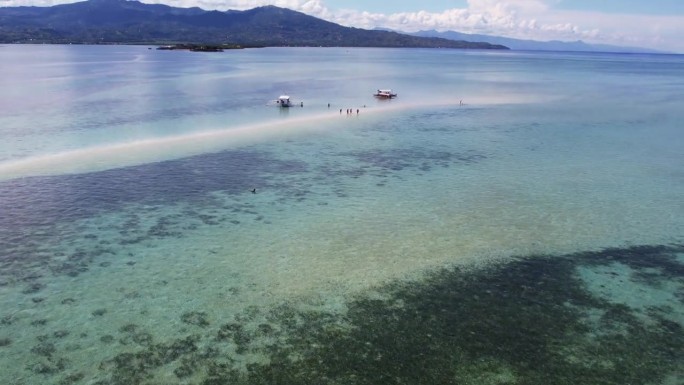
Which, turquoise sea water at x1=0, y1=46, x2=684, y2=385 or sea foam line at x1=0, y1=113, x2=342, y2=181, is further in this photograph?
sea foam line at x1=0, y1=113, x2=342, y2=181

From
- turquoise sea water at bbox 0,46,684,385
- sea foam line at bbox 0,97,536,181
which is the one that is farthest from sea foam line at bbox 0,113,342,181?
turquoise sea water at bbox 0,46,684,385

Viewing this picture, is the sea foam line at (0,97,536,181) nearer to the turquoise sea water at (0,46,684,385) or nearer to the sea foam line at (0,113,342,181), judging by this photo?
→ the sea foam line at (0,113,342,181)

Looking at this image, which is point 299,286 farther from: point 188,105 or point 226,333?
point 188,105

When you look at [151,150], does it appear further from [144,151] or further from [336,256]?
[336,256]

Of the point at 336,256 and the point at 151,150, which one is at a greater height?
the point at 151,150

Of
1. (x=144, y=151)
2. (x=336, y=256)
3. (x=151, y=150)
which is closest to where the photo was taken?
(x=336, y=256)

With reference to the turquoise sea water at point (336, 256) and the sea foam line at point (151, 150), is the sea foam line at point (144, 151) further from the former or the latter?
the turquoise sea water at point (336, 256)

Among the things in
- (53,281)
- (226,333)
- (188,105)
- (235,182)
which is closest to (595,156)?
(235,182)

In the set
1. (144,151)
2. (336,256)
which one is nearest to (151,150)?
(144,151)

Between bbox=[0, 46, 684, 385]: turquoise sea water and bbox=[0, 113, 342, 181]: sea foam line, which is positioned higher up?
bbox=[0, 113, 342, 181]: sea foam line
